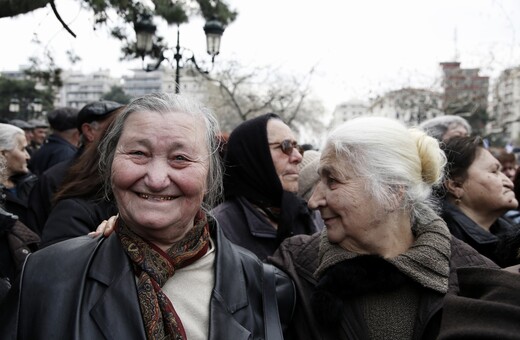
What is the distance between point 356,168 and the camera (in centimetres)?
229

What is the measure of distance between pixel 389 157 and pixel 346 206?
28 centimetres

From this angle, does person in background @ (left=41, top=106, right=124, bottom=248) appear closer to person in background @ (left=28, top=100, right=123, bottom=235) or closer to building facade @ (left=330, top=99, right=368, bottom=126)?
person in background @ (left=28, top=100, right=123, bottom=235)

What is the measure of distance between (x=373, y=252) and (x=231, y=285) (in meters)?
0.68

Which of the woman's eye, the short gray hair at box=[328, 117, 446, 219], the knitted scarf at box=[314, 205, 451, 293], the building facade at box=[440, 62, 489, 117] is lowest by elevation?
the knitted scarf at box=[314, 205, 451, 293]

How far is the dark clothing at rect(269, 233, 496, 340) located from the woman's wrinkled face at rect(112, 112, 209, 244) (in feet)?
2.04

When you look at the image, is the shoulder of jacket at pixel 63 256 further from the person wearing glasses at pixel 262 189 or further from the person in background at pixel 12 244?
the person wearing glasses at pixel 262 189

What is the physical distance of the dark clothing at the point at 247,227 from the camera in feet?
10.6

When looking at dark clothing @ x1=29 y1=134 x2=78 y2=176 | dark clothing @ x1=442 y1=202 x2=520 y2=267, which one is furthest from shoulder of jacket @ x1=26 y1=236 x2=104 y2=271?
dark clothing @ x1=29 y1=134 x2=78 y2=176

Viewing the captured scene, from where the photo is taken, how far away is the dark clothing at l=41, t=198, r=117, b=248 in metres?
2.64

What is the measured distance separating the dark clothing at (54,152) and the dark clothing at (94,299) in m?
4.52

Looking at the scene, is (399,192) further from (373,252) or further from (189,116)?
(189,116)

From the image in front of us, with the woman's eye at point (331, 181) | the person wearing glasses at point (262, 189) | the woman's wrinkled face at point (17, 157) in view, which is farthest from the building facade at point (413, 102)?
the woman's eye at point (331, 181)

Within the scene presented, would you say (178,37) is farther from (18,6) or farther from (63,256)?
(63,256)

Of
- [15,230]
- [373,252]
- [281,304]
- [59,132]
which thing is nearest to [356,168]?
[373,252]
